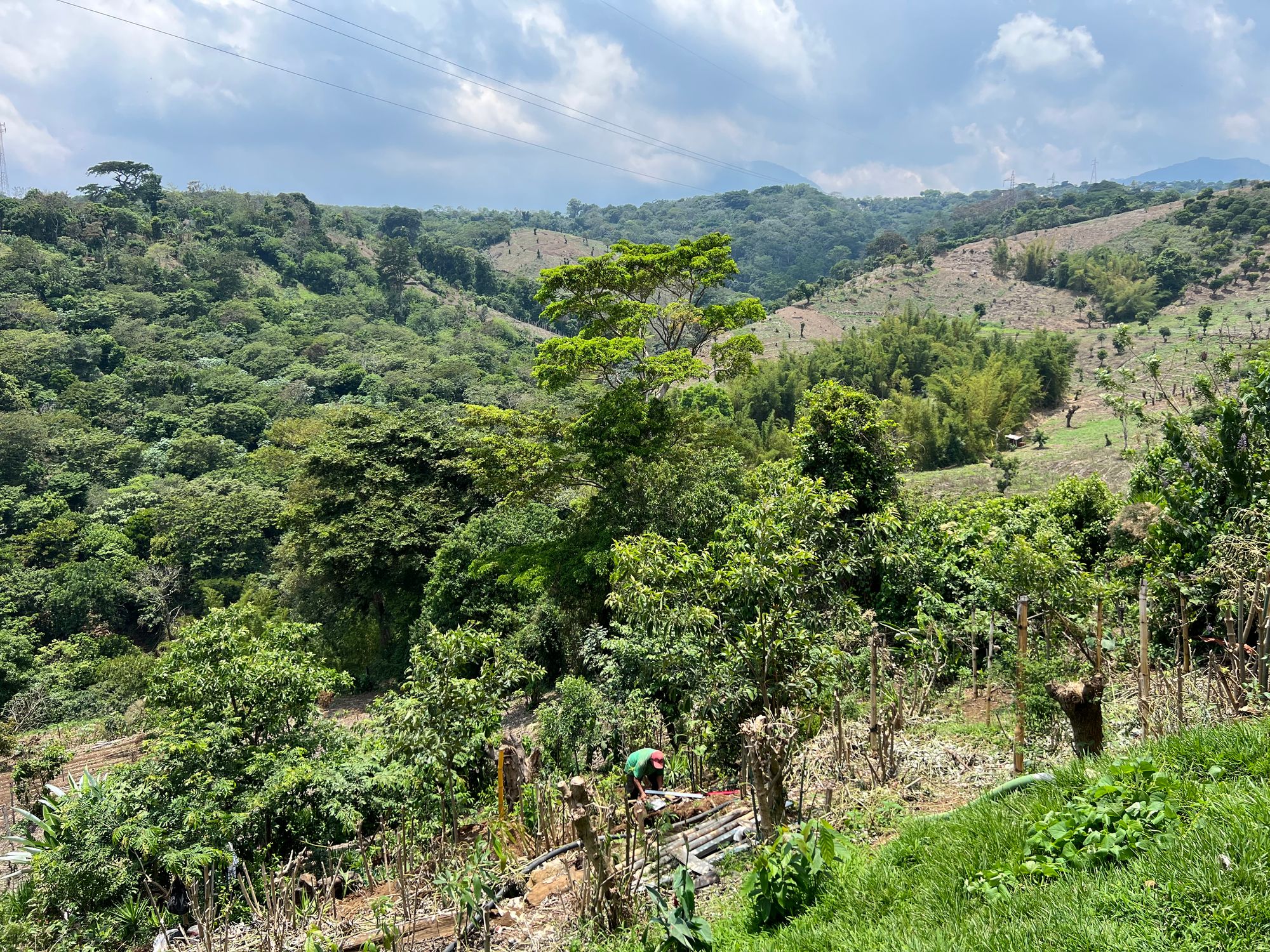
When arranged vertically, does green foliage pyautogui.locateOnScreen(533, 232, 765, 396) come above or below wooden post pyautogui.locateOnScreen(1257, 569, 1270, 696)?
above

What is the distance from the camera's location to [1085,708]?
397 cm

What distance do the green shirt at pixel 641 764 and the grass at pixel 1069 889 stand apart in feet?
6.28

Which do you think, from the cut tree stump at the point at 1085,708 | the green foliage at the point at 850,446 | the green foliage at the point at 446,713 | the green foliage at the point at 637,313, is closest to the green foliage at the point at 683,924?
the cut tree stump at the point at 1085,708

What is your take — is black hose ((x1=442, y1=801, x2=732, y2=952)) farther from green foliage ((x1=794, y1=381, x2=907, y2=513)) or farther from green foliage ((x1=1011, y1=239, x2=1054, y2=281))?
green foliage ((x1=1011, y1=239, x2=1054, y2=281))

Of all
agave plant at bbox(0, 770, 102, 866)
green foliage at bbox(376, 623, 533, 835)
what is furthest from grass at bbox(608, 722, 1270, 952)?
agave plant at bbox(0, 770, 102, 866)

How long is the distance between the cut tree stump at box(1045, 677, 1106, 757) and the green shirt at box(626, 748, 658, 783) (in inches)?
115

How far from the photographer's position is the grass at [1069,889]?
2359 mm

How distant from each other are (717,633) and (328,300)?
79.4m

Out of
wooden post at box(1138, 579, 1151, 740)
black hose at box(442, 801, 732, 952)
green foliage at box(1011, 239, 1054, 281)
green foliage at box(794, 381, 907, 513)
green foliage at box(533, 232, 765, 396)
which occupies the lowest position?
black hose at box(442, 801, 732, 952)

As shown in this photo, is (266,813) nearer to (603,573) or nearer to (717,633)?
(717,633)

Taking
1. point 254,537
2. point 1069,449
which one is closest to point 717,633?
point 1069,449

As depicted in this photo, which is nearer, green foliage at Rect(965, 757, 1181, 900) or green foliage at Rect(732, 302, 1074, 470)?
green foliage at Rect(965, 757, 1181, 900)

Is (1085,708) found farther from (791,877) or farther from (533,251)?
(533,251)

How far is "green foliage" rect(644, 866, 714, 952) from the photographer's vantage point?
322 cm
